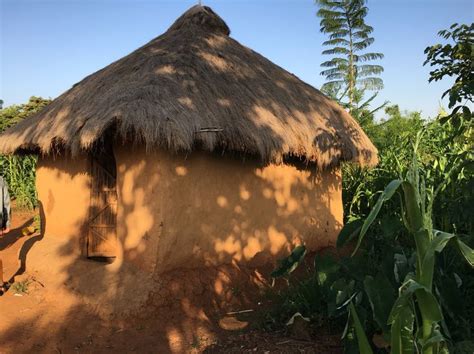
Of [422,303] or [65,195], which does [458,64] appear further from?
[65,195]

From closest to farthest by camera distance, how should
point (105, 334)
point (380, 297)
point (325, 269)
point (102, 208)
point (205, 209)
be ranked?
point (380, 297) → point (325, 269) → point (105, 334) → point (205, 209) → point (102, 208)

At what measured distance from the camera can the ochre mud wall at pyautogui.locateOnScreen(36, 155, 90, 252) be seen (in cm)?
582

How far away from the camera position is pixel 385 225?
2678mm

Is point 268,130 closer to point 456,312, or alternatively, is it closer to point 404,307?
point 456,312

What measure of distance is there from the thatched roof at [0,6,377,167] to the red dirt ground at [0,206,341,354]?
1665 millimetres

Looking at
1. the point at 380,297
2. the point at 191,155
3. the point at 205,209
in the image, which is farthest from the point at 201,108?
the point at 380,297

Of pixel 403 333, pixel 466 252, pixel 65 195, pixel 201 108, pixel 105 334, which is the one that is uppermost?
pixel 201 108

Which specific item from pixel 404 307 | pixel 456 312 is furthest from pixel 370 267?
pixel 404 307

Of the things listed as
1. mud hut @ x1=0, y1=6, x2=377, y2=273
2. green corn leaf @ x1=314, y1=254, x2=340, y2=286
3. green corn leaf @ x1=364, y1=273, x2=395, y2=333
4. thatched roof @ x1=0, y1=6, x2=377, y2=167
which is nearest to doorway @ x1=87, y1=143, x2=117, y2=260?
mud hut @ x1=0, y1=6, x2=377, y2=273

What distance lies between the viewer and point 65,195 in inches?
239

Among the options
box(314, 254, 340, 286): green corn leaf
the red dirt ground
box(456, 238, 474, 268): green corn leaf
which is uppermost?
box(456, 238, 474, 268): green corn leaf

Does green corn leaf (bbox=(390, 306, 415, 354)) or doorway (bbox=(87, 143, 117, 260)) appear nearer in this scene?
green corn leaf (bbox=(390, 306, 415, 354))

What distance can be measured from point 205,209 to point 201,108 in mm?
1102

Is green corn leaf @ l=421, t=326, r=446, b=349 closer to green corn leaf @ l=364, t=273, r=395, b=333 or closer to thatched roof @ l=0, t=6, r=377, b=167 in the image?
green corn leaf @ l=364, t=273, r=395, b=333
